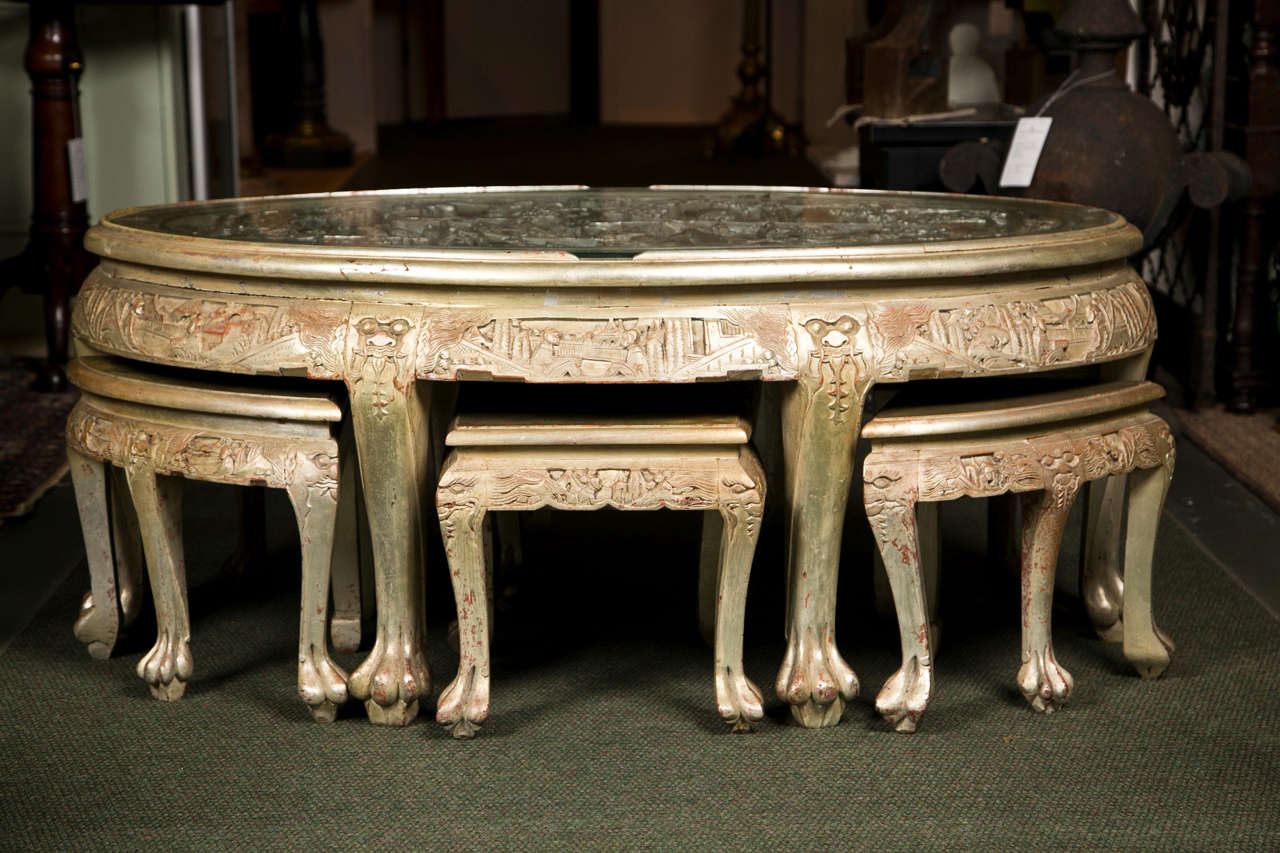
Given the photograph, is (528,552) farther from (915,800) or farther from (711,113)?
(711,113)

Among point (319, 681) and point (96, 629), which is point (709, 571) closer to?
point (319, 681)

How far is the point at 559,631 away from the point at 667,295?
0.75m

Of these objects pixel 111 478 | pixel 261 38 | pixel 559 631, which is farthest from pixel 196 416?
pixel 261 38

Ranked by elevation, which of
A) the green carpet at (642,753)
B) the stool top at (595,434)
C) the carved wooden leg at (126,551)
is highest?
the stool top at (595,434)

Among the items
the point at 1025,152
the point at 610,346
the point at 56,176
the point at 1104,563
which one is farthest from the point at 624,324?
the point at 56,176

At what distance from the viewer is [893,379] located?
1.92m

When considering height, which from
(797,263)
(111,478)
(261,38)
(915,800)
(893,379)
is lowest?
(915,800)

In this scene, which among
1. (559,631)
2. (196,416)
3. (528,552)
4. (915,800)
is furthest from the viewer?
(528,552)

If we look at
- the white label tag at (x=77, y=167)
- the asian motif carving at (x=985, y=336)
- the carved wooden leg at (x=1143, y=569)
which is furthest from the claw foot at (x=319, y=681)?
the white label tag at (x=77, y=167)

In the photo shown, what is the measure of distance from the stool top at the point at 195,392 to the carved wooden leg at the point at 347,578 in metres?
0.25

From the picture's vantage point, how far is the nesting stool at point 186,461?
197 cm

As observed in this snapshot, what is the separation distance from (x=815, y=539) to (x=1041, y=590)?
1.02ft

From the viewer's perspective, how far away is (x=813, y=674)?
2.02m

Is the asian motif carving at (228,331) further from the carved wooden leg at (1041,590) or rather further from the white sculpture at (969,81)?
the white sculpture at (969,81)
